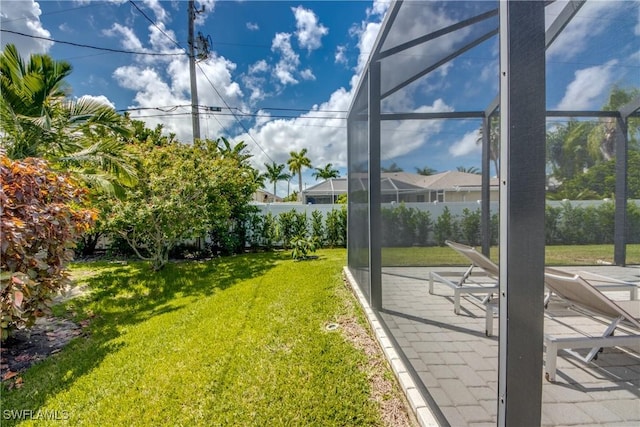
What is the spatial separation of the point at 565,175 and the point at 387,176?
189 cm

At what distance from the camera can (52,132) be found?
15.3 feet

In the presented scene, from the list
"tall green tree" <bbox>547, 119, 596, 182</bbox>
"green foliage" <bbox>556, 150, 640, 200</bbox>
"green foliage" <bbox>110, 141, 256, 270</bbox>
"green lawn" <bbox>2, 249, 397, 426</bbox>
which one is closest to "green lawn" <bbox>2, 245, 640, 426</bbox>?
"green lawn" <bbox>2, 249, 397, 426</bbox>

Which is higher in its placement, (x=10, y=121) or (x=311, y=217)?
(x=10, y=121)

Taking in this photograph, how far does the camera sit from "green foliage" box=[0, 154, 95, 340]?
2451mm

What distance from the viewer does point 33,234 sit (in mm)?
2828

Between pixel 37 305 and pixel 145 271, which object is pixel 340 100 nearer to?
pixel 145 271

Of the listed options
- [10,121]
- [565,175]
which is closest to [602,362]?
[565,175]

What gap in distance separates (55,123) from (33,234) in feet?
10.9

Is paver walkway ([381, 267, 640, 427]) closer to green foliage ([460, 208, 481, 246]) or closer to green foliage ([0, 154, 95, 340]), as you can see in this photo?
green foliage ([460, 208, 481, 246])

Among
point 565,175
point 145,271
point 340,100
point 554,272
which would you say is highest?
point 340,100

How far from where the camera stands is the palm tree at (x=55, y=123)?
4452mm

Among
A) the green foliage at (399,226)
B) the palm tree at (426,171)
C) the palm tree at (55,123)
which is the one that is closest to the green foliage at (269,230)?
the palm tree at (55,123)

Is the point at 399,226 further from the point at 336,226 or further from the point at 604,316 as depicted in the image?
the point at 336,226

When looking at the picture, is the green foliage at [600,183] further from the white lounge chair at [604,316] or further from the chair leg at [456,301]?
the chair leg at [456,301]
